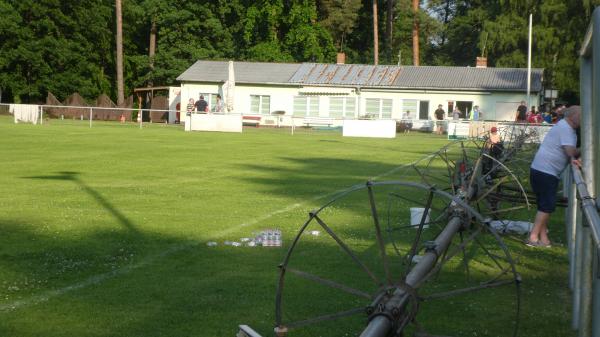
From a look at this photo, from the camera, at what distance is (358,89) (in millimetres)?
59875

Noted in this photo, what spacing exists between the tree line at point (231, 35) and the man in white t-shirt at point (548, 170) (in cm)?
5721

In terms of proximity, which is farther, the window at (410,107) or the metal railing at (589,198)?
the window at (410,107)

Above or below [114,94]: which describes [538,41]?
above

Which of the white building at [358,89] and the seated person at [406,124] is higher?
the white building at [358,89]

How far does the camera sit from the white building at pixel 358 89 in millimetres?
57094

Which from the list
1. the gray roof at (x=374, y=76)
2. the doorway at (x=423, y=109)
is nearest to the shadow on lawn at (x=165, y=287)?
the gray roof at (x=374, y=76)

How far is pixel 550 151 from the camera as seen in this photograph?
35.8 feet

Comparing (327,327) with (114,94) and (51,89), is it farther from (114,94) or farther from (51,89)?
(114,94)

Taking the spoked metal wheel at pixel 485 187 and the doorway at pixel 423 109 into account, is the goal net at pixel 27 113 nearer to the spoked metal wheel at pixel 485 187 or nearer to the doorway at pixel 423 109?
the doorway at pixel 423 109

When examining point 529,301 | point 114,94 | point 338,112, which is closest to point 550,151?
point 529,301

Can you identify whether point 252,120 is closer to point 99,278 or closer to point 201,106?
point 201,106

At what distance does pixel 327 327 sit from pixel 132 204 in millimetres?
7274

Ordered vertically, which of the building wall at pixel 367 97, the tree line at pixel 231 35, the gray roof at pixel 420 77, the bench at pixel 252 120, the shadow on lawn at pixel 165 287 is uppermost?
the tree line at pixel 231 35

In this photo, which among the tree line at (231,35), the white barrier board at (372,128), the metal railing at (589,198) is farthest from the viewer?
the tree line at (231,35)
